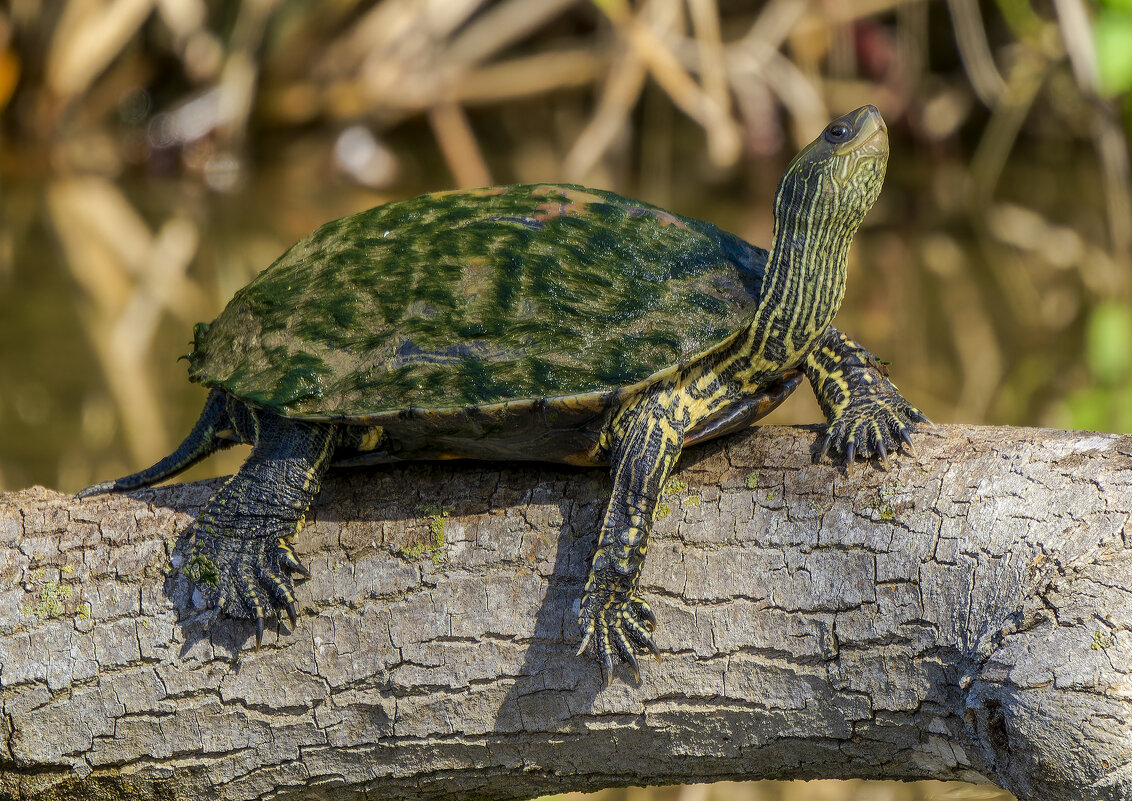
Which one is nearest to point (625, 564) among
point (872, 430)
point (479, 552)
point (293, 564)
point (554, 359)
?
point (479, 552)

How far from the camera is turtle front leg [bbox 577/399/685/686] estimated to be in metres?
1.93

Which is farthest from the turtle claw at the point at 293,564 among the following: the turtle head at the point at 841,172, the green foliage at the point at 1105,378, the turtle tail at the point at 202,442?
the green foliage at the point at 1105,378

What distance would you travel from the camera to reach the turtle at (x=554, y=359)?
6.52ft

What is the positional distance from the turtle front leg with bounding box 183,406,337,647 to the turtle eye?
1171 millimetres

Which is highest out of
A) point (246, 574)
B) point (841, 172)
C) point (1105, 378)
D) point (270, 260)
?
point (270, 260)

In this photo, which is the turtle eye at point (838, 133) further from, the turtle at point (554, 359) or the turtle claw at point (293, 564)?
the turtle claw at point (293, 564)

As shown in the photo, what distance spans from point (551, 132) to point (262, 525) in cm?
808

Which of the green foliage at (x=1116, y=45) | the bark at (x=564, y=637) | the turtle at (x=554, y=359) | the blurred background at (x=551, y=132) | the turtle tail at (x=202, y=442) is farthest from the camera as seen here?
the blurred background at (x=551, y=132)

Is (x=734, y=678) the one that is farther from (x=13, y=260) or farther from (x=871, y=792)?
(x=13, y=260)

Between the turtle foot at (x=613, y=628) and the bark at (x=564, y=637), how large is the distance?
0.04m

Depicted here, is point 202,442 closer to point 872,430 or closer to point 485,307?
point 485,307

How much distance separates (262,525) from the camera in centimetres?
209

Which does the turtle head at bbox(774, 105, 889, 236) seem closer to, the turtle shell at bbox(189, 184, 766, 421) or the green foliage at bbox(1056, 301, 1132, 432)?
the turtle shell at bbox(189, 184, 766, 421)

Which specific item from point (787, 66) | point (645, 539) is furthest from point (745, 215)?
point (645, 539)
